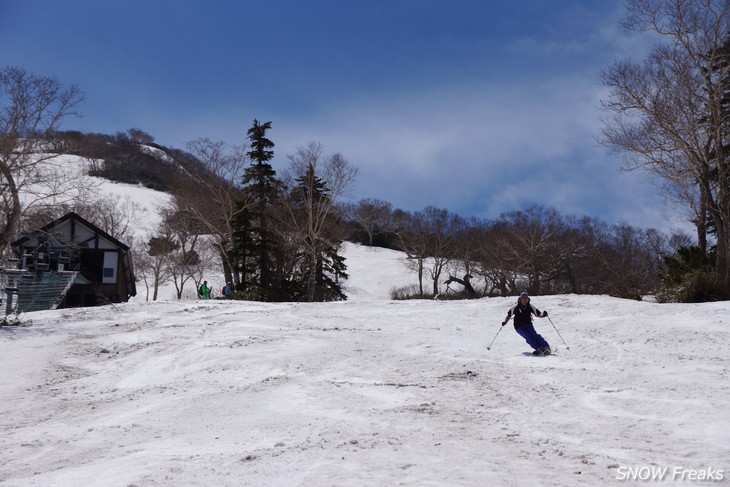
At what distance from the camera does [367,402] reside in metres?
7.05

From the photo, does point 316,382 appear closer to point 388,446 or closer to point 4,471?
point 388,446

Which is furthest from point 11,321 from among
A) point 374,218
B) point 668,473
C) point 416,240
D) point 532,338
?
point 374,218

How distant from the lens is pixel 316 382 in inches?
330

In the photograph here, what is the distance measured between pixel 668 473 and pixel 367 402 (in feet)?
12.4

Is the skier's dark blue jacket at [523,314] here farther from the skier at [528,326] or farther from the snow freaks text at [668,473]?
the snow freaks text at [668,473]

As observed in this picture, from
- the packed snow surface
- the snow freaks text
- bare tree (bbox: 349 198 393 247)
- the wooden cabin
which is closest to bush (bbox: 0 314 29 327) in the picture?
the packed snow surface

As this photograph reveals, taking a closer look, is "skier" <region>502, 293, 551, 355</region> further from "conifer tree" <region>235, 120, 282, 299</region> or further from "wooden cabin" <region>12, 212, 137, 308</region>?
"wooden cabin" <region>12, 212, 137, 308</region>

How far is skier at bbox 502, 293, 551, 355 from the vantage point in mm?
10609

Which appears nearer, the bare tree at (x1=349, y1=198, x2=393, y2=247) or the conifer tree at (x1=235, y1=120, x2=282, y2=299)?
the conifer tree at (x1=235, y1=120, x2=282, y2=299)

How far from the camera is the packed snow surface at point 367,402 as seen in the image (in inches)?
177

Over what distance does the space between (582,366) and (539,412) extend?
3.28 m

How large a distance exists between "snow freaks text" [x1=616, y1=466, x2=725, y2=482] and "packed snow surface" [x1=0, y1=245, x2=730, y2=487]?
37mm

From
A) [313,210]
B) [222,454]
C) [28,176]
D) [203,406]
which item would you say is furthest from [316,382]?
[313,210]

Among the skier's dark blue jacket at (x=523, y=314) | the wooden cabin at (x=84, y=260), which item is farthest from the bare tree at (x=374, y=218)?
the skier's dark blue jacket at (x=523, y=314)
